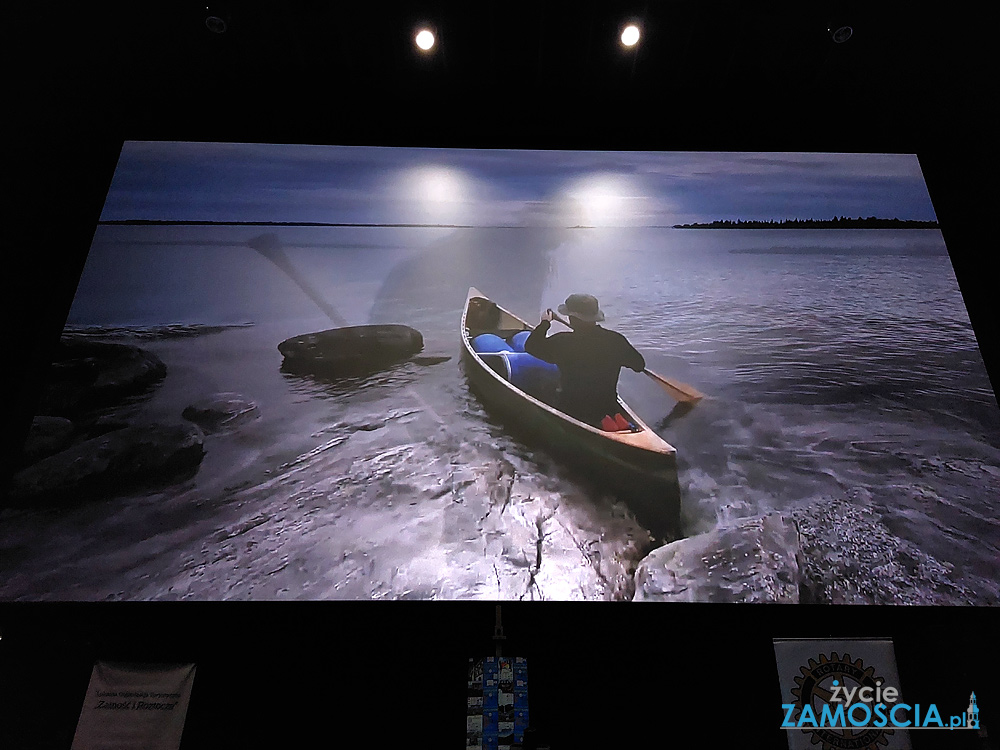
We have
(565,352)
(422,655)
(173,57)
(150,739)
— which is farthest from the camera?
(173,57)

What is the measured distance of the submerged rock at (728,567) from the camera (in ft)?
7.91

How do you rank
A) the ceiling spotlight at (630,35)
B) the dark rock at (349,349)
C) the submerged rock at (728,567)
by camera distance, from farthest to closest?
the ceiling spotlight at (630,35) → the dark rock at (349,349) → the submerged rock at (728,567)

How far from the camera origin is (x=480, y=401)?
2.85 m

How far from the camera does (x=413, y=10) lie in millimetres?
3012

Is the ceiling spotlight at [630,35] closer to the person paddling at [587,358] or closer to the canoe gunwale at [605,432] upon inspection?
the person paddling at [587,358]

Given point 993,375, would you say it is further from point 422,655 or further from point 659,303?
point 422,655

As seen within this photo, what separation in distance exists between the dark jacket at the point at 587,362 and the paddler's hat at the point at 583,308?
67 mm

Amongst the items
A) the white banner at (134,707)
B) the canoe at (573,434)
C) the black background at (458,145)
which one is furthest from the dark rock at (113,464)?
the canoe at (573,434)

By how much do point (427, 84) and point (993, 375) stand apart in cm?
332

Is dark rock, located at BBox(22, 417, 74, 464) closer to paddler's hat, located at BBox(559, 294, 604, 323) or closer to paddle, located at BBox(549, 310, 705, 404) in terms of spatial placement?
paddler's hat, located at BBox(559, 294, 604, 323)

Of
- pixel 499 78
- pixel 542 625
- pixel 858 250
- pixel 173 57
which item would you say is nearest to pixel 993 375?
pixel 858 250

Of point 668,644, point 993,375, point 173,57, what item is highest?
point 173,57

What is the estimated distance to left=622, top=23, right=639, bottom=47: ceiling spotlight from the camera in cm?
308

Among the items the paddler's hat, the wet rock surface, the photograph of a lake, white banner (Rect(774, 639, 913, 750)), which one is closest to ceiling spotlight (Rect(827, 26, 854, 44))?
the photograph of a lake
